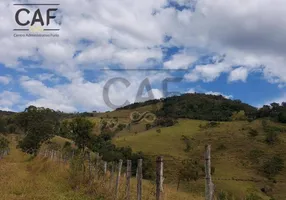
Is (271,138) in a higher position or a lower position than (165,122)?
lower

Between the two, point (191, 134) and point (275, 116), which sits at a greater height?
point (275, 116)

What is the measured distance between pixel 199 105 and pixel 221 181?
265 ft

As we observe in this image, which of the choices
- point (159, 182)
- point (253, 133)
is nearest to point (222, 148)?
point (253, 133)

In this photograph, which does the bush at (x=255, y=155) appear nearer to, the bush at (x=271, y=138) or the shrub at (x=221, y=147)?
the bush at (x=271, y=138)

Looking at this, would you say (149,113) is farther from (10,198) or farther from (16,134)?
(10,198)

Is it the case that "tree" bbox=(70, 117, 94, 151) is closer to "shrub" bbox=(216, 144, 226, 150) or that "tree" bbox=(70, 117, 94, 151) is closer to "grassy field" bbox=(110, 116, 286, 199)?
"grassy field" bbox=(110, 116, 286, 199)

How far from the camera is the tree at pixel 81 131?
2635 inches

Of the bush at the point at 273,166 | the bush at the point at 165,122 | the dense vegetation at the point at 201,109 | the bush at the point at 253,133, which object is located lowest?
the bush at the point at 273,166

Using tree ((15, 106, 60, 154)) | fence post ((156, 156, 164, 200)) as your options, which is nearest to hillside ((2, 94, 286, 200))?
tree ((15, 106, 60, 154))

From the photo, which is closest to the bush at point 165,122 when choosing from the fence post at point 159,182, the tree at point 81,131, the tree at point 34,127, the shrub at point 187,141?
the shrub at point 187,141

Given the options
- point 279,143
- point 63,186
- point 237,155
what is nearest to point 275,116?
point 279,143

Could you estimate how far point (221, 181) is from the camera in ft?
211

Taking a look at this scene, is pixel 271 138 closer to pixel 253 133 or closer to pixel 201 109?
pixel 253 133

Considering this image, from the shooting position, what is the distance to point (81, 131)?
67438mm
